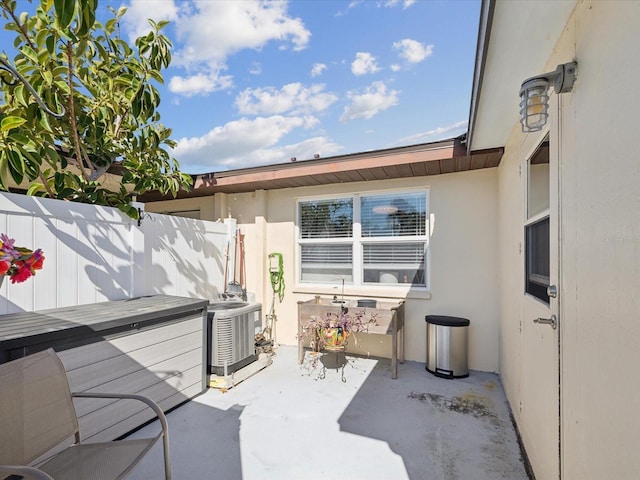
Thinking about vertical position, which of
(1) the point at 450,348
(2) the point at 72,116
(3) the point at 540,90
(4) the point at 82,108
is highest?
(4) the point at 82,108

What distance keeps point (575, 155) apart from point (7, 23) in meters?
4.44

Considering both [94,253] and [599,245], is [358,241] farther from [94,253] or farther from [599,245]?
[599,245]

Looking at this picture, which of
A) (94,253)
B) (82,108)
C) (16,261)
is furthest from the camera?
(82,108)

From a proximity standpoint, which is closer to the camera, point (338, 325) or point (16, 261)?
point (16, 261)

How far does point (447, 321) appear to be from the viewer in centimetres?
409

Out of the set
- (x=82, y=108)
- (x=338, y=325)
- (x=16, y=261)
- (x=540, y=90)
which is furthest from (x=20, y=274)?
(x=338, y=325)

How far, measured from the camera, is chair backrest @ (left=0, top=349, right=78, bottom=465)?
5.01 ft

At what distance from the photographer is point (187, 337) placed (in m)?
3.36

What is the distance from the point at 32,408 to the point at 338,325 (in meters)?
3.15

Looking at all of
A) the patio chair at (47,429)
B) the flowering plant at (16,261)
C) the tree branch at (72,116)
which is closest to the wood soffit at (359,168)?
the tree branch at (72,116)

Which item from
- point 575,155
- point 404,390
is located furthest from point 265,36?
point 404,390

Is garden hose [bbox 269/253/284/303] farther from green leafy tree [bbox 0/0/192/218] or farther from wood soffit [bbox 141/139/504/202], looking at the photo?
green leafy tree [bbox 0/0/192/218]

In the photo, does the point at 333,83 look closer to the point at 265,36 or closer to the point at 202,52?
the point at 265,36

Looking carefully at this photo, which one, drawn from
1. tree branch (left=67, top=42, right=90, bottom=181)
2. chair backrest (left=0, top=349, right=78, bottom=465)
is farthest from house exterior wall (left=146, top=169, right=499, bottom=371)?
chair backrest (left=0, top=349, right=78, bottom=465)
